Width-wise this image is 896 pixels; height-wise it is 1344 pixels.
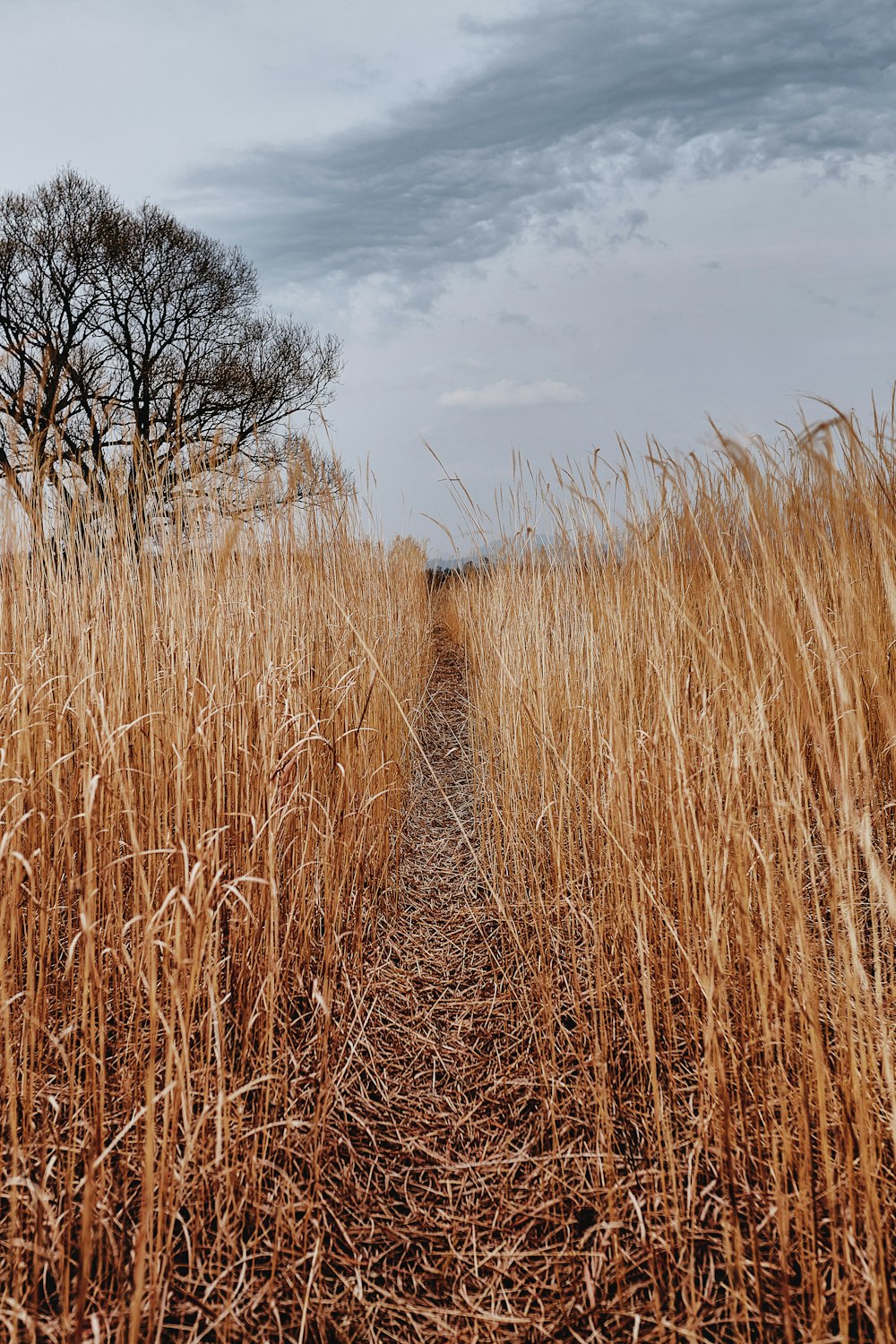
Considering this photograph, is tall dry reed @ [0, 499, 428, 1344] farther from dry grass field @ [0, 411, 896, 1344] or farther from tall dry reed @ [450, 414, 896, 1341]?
tall dry reed @ [450, 414, 896, 1341]

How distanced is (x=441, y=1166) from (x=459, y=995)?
0.48m

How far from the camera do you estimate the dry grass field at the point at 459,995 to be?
81 cm

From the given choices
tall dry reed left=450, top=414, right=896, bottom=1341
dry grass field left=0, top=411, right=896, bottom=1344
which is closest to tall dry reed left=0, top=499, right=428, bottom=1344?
dry grass field left=0, top=411, right=896, bottom=1344

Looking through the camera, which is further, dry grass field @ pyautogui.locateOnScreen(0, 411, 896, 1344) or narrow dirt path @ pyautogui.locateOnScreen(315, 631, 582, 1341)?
narrow dirt path @ pyautogui.locateOnScreen(315, 631, 582, 1341)

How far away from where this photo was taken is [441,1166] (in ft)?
3.79

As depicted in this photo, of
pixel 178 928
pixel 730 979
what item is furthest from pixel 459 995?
pixel 178 928

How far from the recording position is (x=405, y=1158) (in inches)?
46.6

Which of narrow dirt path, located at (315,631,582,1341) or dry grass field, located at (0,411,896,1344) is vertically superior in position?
dry grass field, located at (0,411,896,1344)

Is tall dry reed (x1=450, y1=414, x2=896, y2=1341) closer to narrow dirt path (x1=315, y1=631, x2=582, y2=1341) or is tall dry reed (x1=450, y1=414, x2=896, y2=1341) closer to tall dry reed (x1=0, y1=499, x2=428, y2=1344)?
narrow dirt path (x1=315, y1=631, x2=582, y2=1341)

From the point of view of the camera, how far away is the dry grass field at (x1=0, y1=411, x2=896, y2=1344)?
2.67ft

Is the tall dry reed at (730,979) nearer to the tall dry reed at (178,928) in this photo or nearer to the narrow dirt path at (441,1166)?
the narrow dirt path at (441,1166)

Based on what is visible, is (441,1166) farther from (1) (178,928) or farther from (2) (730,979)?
(1) (178,928)

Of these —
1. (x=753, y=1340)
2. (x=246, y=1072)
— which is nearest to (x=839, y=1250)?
(x=753, y=1340)

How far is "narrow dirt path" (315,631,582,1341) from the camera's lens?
924 mm
